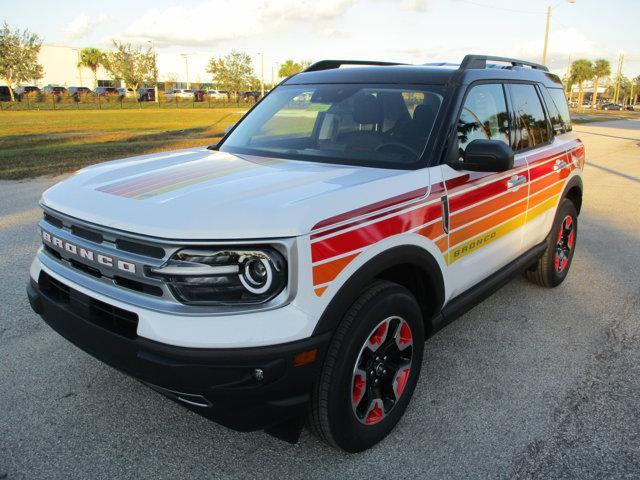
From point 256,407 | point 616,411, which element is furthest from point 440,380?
point 256,407

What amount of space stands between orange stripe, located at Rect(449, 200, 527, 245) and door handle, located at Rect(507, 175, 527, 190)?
0.13 meters

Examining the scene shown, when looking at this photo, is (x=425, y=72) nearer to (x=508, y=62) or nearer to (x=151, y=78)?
(x=508, y=62)

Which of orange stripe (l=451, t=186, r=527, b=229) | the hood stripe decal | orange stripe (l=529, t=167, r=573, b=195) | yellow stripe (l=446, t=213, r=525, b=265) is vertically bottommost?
yellow stripe (l=446, t=213, r=525, b=265)

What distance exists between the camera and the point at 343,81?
146 inches

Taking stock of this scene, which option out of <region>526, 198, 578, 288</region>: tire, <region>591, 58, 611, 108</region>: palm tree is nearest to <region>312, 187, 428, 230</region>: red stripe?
<region>526, 198, 578, 288</region>: tire

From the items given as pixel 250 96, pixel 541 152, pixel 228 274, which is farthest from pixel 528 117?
pixel 250 96

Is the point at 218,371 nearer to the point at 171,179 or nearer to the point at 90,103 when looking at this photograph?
the point at 171,179

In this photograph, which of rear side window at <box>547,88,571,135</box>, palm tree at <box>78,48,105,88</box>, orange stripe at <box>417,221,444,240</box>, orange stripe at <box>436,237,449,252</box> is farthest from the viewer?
palm tree at <box>78,48,105,88</box>

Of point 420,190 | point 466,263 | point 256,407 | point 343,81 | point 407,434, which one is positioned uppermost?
point 343,81

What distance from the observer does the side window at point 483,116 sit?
326 cm

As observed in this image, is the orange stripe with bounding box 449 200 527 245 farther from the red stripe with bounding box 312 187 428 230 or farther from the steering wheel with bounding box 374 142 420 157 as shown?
the steering wheel with bounding box 374 142 420 157

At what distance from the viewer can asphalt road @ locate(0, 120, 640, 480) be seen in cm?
260

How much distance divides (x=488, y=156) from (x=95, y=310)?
2.10 meters

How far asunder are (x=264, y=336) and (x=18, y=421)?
67.0 inches
